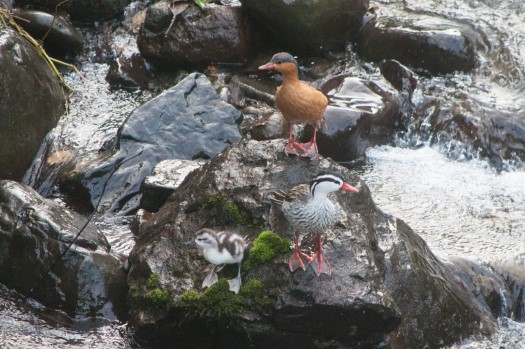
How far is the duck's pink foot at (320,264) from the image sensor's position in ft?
19.4

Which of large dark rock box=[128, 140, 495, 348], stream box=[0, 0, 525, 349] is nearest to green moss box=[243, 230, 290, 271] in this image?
large dark rock box=[128, 140, 495, 348]

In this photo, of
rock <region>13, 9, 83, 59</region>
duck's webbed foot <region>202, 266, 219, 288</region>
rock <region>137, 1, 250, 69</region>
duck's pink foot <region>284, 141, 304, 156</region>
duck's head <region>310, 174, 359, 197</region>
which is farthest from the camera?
rock <region>137, 1, 250, 69</region>

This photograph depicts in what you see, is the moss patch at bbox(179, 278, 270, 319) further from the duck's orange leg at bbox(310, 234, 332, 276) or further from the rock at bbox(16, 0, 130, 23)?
the rock at bbox(16, 0, 130, 23)

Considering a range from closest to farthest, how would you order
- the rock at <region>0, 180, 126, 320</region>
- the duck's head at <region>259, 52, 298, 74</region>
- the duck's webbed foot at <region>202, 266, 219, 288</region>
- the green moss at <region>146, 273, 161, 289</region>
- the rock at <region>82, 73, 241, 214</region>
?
the duck's webbed foot at <region>202, 266, 219, 288</region> → the green moss at <region>146, 273, 161, 289</region> → the rock at <region>0, 180, 126, 320</region> → the duck's head at <region>259, 52, 298, 74</region> → the rock at <region>82, 73, 241, 214</region>

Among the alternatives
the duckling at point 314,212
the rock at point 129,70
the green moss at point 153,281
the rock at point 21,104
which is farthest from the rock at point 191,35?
the duckling at point 314,212

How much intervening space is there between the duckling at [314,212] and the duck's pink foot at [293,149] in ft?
3.10

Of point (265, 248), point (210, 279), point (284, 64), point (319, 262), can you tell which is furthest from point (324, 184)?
point (284, 64)

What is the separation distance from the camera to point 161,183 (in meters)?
8.18

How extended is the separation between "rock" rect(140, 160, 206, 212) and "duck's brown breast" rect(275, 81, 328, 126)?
5.57 ft

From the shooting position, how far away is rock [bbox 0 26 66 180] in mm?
8766

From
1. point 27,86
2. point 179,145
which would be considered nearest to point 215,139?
point 179,145

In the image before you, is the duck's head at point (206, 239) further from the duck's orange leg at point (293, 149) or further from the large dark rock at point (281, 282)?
the duck's orange leg at point (293, 149)

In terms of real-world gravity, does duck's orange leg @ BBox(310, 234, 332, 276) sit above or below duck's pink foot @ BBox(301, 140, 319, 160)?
below

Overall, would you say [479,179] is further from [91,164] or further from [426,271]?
[91,164]
